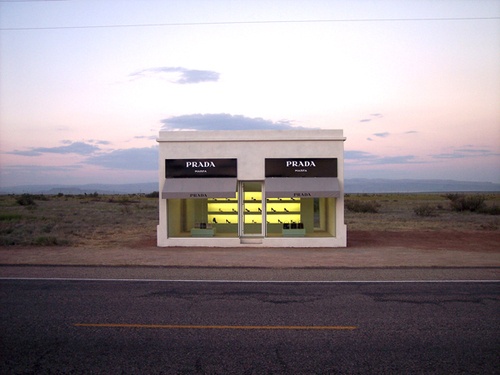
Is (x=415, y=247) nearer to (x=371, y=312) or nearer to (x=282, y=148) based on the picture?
(x=282, y=148)

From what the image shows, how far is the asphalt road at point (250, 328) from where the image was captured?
6.29m

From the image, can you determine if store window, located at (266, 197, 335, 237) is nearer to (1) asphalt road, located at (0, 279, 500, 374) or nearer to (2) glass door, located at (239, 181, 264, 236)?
(2) glass door, located at (239, 181, 264, 236)

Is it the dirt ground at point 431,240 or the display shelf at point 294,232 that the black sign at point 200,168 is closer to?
the display shelf at point 294,232

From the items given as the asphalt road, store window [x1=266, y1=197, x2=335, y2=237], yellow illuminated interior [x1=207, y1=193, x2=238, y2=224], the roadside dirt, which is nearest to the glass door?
store window [x1=266, y1=197, x2=335, y2=237]

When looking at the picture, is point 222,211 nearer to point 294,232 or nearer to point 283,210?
point 283,210

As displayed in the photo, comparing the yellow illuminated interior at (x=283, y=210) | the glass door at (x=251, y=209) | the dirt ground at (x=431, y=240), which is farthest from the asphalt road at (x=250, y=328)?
the yellow illuminated interior at (x=283, y=210)

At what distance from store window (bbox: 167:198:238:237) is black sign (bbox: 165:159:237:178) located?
5.93 ft

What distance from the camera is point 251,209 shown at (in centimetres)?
2166

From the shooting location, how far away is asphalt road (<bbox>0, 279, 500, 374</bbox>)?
6285 millimetres

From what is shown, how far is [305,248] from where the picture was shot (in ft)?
65.8

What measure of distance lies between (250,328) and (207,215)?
15362 mm

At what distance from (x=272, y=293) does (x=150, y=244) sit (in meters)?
12.2

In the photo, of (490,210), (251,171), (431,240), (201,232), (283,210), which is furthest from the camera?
(490,210)

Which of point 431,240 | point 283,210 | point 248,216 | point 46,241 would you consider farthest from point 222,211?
point 431,240
